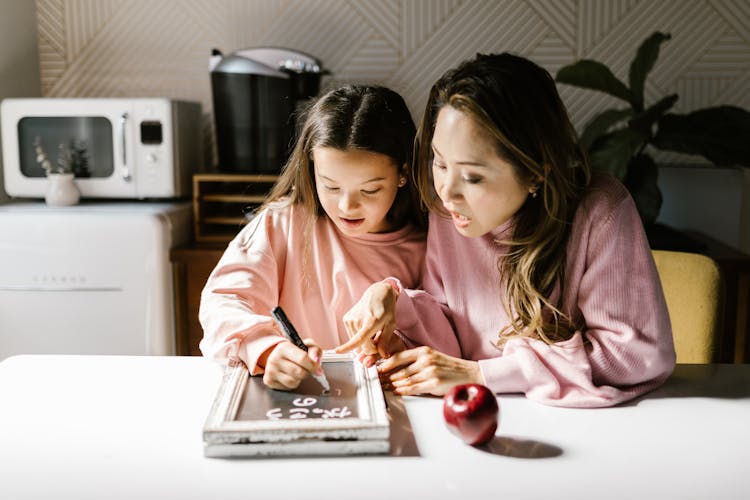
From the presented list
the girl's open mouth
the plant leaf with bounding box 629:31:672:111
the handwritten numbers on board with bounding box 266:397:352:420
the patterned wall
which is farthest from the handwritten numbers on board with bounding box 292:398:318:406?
the patterned wall

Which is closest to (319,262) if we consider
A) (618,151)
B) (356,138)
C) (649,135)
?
(356,138)

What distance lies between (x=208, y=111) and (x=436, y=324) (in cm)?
171

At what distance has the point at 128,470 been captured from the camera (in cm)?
82

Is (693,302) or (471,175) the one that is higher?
(471,175)

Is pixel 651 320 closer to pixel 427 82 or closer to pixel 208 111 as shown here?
pixel 427 82

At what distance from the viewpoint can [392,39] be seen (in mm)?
2555

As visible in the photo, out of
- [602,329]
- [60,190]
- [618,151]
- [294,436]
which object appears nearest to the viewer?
[294,436]

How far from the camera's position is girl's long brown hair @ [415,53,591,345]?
40.4 inches

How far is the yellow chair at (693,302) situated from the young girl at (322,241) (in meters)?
0.47

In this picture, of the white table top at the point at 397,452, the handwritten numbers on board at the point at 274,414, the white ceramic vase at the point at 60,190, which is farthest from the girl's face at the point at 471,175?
the white ceramic vase at the point at 60,190

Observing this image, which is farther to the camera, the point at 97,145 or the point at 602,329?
the point at 97,145

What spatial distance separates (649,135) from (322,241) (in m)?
1.14

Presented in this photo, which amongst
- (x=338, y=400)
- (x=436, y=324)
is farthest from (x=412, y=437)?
(x=436, y=324)

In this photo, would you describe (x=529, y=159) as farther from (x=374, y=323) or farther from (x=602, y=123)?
(x=602, y=123)
